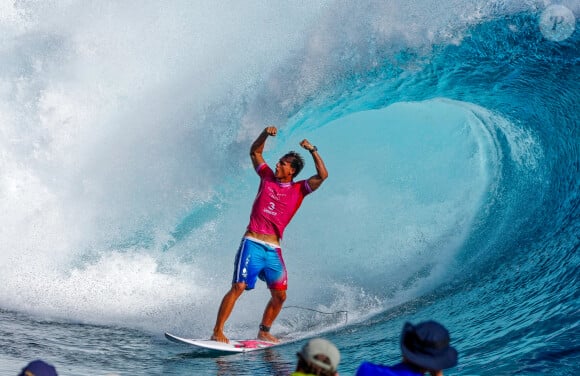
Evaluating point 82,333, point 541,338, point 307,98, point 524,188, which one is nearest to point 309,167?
point 307,98

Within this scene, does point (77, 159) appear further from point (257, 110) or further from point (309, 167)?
point (309, 167)

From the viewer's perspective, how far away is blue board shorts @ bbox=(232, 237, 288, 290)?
6.28 m

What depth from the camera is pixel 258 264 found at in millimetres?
6340

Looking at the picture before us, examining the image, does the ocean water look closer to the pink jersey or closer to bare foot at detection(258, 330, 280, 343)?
bare foot at detection(258, 330, 280, 343)

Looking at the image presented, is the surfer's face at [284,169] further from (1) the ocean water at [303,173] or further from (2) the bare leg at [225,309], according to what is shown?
(1) the ocean water at [303,173]

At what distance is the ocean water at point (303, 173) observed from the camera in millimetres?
7777

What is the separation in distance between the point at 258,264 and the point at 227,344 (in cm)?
75

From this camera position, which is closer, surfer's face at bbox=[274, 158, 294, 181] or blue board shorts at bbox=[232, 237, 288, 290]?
blue board shorts at bbox=[232, 237, 288, 290]

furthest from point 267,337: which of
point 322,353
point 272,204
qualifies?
point 322,353

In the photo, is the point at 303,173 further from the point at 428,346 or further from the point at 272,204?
the point at 428,346

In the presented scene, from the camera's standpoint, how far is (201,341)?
6.11 meters

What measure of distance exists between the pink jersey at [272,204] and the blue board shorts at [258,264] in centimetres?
14

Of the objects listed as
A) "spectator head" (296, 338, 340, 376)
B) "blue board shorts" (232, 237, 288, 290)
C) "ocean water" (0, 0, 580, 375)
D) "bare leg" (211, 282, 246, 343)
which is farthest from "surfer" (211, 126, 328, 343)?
"spectator head" (296, 338, 340, 376)

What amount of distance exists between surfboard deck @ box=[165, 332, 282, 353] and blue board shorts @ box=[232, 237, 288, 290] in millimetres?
488
